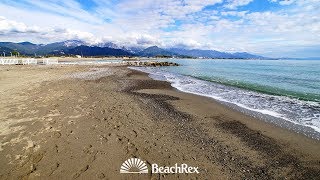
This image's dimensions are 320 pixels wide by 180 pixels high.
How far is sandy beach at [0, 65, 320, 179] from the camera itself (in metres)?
6.73

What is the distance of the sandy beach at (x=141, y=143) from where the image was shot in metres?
6.73

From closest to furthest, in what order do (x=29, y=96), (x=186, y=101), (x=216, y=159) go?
1. (x=216, y=159)
2. (x=29, y=96)
3. (x=186, y=101)

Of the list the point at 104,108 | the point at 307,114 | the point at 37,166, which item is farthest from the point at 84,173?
the point at 307,114

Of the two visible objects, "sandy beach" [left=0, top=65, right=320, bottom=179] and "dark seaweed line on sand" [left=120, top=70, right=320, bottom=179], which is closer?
"sandy beach" [left=0, top=65, right=320, bottom=179]

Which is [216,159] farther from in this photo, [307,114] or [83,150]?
[307,114]

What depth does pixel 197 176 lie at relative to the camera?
656 cm

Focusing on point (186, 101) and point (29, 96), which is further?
point (186, 101)

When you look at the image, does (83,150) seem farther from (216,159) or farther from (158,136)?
(216,159)

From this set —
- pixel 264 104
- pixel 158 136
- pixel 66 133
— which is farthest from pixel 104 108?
pixel 264 104

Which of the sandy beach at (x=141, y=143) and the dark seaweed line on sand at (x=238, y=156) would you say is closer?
the sandy beach at (x=141, y=143)

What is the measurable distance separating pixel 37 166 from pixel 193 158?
196 inches

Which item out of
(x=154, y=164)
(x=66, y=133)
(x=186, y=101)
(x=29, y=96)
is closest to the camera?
(x=154, y=164)

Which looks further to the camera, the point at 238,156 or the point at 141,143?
the point at 141,143

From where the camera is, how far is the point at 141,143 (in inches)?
341
